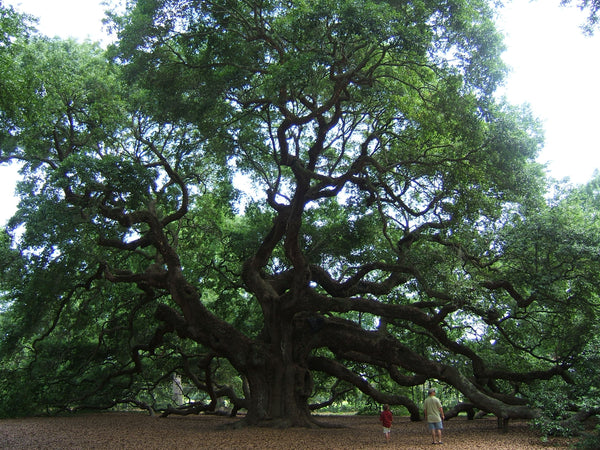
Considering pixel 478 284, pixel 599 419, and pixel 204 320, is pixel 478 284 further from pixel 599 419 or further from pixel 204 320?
pixel 204 320

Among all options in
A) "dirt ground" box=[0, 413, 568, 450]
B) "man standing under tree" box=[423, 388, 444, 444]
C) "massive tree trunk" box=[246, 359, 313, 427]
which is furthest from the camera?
"massive tree trunk" box=[246, 359, 313, 427]

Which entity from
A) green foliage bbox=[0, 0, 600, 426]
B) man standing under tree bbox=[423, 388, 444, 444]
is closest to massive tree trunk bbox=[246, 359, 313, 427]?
green foliage bbox=[0, 0, 600, 426]

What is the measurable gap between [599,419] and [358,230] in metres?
7.18

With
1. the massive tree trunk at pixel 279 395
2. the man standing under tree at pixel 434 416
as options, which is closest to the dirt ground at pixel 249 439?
the man standing under tree at pixel 434 416

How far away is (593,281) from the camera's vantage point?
9.84 meters

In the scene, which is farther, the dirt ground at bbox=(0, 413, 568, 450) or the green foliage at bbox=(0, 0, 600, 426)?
the green foliage at bbox=(0, 0, 600, 426)

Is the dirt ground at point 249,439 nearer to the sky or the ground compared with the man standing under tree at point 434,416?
nearer to the ground

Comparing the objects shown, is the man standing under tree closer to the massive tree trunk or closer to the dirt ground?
the dirt ground

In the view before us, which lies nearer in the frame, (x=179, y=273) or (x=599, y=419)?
(x=599, y=419)

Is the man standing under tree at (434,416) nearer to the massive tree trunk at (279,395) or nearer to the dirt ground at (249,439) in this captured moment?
the dirt ground at (249,439)

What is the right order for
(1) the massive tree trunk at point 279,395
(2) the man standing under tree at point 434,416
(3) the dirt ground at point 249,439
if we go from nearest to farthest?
(3) the dirt ground at point 249,439, (2) the man standing under tree at point 434,416, (1) the massive tree trunk at point 279,395

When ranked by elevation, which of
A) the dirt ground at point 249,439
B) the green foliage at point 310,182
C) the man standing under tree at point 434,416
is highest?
the green foliage at point 310,182

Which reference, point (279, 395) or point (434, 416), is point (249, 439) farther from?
point (434, 416)

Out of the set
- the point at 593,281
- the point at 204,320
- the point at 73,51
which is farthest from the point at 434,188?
the point at 73,51
